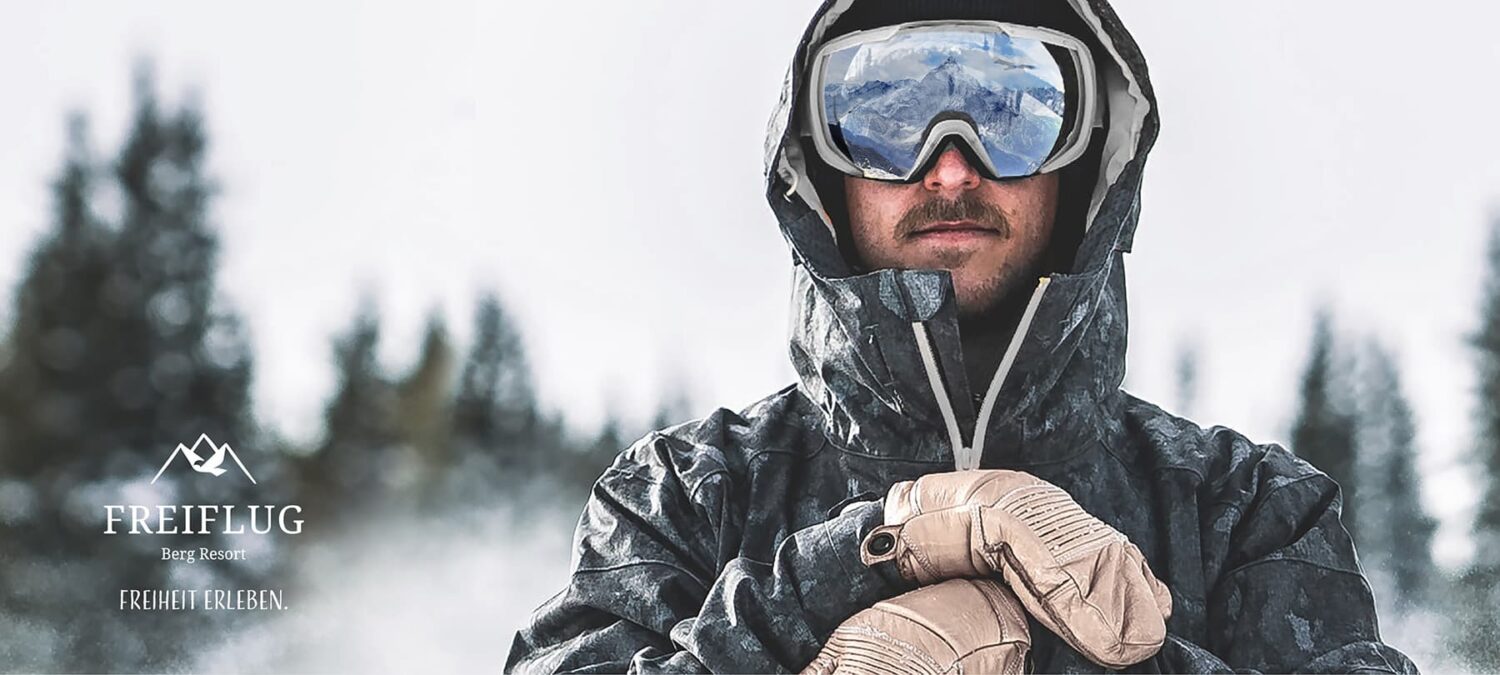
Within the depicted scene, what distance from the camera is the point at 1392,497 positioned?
404 inches

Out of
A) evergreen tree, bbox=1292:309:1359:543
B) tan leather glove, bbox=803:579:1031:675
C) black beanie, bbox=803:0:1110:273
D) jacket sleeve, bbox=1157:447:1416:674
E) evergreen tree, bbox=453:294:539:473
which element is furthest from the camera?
evergreen tree, bbox=453:294:539:473

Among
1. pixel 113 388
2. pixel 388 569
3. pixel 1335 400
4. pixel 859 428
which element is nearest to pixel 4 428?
pixel 113 388

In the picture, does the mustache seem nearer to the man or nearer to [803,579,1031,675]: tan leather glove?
the man

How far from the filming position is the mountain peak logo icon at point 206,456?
11.9 m

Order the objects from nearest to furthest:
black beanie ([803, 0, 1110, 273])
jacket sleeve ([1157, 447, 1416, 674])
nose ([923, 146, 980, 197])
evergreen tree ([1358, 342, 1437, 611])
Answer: jacket sleeve ([1157, 447, 1416, 674]), nose ([923, 146, 980, 197]), black beanie ([803, 0, 1110, 273]), evergreen tree ([1358, 342, 1437, 611])

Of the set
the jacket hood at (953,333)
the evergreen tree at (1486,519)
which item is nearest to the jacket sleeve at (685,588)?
the jacket hood at (953,333)

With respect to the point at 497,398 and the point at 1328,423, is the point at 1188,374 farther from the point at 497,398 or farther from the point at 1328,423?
the point at 497,398

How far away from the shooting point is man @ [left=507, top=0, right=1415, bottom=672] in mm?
1528

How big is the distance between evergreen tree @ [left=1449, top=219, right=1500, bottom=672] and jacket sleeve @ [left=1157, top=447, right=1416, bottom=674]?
29.5ft

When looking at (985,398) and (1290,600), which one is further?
(985,398)

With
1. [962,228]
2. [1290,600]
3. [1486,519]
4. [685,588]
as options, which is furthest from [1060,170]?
[1486,519]

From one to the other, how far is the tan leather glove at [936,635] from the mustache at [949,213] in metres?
0.49

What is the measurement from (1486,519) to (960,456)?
32.2 ft

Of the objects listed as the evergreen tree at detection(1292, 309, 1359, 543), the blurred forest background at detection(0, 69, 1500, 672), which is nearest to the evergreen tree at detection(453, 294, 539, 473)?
the blurred forest background at detection(0, 69, 1500, 672)
